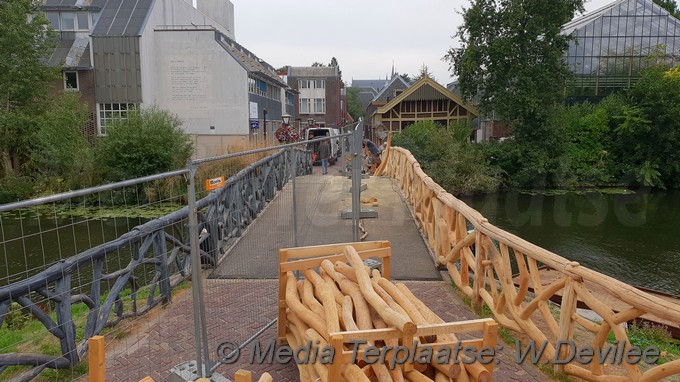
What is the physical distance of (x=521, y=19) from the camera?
109ft

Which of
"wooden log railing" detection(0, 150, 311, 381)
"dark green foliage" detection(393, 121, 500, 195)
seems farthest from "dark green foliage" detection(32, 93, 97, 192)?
"wooden log railing" detection(0, 150, 311, 381)

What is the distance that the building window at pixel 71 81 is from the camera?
34094mm

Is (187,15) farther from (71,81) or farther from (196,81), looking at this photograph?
(71,81)

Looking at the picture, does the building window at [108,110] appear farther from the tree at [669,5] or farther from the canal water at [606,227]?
the tree at [669,5]

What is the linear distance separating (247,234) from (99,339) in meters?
4.74

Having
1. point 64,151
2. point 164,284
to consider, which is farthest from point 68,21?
point 164,284

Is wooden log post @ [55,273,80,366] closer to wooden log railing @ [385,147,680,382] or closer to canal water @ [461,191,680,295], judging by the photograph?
wooden log railing @ [385,147,680,382]

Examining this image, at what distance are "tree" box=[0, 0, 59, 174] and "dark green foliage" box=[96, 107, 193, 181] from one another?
6617mm

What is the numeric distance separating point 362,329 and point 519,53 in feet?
111

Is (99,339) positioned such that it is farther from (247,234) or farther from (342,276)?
(247,234)

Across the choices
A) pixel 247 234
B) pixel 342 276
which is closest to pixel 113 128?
pixel 247 234

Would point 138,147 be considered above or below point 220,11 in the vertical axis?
below

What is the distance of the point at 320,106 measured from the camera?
7100cm

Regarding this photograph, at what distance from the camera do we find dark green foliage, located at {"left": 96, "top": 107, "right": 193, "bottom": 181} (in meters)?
24.5
